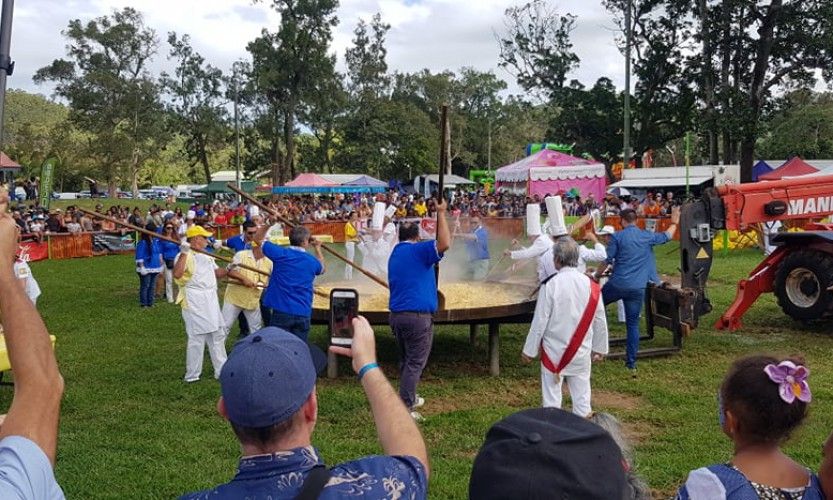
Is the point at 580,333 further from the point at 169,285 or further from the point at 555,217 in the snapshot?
the point at 169,285

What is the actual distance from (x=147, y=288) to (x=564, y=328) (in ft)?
33.5

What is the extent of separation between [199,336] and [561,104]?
28.3 m

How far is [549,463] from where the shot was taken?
1.66 metres

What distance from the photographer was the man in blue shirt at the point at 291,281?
7.55 meters

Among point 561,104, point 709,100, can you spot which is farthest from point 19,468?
point 561,104

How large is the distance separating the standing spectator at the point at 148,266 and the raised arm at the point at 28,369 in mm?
12360

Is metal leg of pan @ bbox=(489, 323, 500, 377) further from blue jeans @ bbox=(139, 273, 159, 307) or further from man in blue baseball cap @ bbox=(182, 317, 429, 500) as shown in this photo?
blue jeans @ bbox=(139, 273, 159, 307)

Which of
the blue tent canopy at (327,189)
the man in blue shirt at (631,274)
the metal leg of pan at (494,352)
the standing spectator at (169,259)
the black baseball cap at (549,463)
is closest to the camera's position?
the black baseball cap at (549,463)

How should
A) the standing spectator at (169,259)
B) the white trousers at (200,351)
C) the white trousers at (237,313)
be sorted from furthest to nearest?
the standing spectator at (169,259) → the white trousers at (237,313) → the white trousers at (200,351)

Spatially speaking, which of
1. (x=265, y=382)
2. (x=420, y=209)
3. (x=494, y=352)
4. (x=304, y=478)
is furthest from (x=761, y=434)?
(x=420, y=209)

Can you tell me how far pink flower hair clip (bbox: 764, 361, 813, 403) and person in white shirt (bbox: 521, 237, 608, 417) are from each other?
338 centimetres

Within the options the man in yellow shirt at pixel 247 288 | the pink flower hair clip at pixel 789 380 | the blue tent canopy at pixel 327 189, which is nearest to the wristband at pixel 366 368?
the pink flower hair clip at pixel 789 380

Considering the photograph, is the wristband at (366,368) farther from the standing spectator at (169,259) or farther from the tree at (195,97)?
the tree at (195,97)

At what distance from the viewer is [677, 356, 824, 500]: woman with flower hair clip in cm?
239
